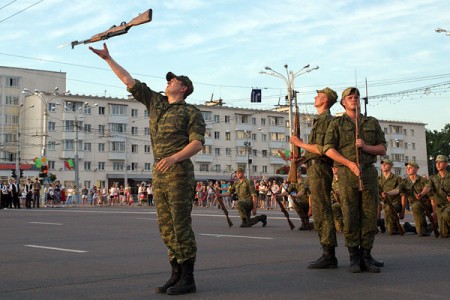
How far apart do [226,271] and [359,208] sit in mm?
1769

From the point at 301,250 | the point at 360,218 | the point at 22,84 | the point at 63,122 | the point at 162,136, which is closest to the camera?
the point at 162,136

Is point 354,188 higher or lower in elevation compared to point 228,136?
lower

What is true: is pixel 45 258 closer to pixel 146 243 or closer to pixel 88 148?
pixel 146 243

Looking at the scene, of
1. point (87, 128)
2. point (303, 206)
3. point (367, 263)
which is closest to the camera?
point (367, 263)

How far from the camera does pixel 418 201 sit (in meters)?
13.8

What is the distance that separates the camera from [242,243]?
1148cm

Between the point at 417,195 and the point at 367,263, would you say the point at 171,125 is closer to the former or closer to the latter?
the point at 367,263

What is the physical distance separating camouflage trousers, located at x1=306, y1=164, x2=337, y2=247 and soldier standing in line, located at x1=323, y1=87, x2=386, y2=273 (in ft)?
0.66

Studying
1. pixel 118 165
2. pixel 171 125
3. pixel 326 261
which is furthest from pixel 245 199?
pixel 118 165

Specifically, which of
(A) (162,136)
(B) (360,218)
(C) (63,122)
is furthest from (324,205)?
(C) (63,122)

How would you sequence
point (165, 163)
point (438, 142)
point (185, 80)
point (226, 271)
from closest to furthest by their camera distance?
1. point (165, 163)
2. point (185, 80)
3. point (226, 271)
4. point (438, 142)

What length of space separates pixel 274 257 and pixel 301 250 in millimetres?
1153

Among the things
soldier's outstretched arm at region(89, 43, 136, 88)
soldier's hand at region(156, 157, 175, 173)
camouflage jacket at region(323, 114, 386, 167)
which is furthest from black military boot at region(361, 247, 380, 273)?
soldier's outstretched arm at region(89, 43, 136, 88)

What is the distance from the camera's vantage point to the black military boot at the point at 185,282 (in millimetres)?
5926
